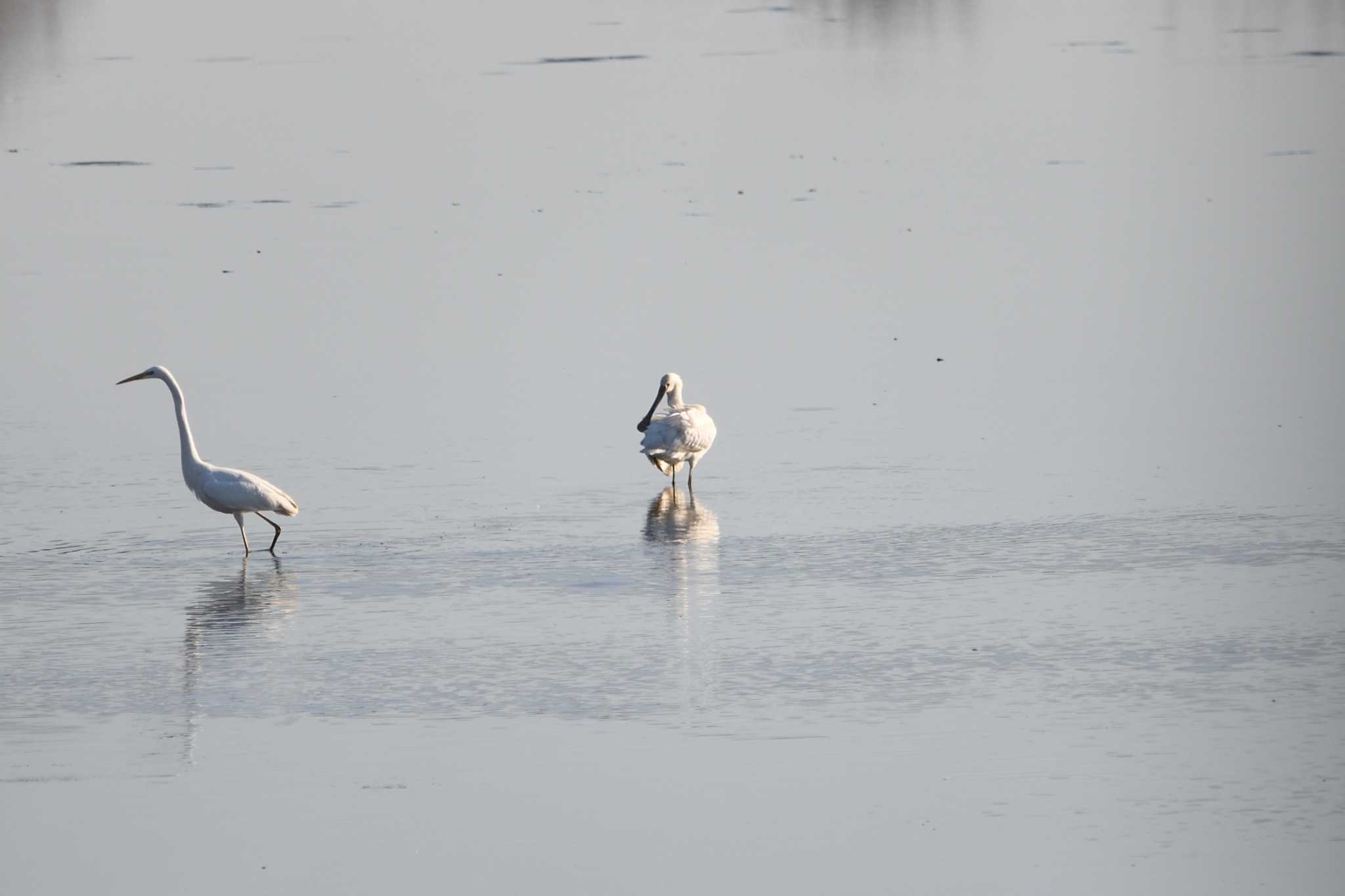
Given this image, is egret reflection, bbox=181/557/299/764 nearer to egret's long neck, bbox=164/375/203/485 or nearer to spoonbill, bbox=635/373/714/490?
egret's long neck, bbox=164/375/203/485

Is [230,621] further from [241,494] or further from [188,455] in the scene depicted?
[188,455]

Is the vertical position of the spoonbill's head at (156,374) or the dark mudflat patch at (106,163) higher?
the dark mudflat patch at (106,163)

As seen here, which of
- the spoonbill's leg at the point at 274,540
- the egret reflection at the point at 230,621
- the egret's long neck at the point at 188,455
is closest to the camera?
the egret reflection at the point at 230,621

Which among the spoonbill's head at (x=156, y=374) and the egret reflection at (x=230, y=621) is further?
the spoonbill's head at (x=156, y=374)

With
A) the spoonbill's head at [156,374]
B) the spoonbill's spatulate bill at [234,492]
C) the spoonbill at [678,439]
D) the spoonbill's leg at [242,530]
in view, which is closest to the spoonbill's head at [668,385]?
the spoonbill at [678,439]

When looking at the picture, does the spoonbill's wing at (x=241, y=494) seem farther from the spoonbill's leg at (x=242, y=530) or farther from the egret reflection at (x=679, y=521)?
the egret reflection at (x=679, y=521)

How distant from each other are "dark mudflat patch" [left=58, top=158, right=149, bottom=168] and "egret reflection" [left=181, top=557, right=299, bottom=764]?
55.0 ft

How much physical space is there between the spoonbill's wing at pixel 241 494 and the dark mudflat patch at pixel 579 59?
2228 centimetres

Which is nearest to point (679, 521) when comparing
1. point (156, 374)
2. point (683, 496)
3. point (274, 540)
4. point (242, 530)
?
point (683, 496)

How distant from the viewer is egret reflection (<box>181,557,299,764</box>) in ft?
36.1

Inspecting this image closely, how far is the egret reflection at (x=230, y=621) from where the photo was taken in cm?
1102

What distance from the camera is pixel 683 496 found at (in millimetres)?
15758

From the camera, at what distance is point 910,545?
1373 centimetres

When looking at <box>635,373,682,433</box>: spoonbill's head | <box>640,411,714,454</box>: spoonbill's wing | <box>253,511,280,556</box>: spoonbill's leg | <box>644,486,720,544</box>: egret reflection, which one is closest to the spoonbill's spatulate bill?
<box>253,511,280,556</box>: spoonbill's leg
